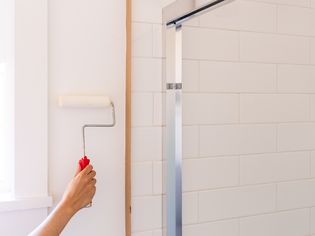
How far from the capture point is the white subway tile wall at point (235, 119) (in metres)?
1.10

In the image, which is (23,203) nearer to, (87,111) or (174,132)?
(87,111)

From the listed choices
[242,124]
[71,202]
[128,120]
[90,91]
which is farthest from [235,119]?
[71,202]

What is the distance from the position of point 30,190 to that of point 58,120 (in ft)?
0.65

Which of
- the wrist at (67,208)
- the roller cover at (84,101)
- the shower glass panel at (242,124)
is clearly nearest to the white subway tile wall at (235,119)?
the shower glass panel at (242,124)

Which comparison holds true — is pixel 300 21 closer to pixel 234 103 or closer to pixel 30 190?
pixel 234 103

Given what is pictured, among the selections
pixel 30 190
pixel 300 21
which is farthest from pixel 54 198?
pixel 300 21

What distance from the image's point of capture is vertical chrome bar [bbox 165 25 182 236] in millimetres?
1099

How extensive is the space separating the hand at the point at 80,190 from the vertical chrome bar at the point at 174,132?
24 centimetres

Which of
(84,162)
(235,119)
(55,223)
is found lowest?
(55,223)

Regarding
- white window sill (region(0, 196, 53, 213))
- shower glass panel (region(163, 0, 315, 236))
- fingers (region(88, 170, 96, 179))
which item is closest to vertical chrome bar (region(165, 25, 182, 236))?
shower glass panel (region(163, 0, 315, 236))

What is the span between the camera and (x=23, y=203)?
0.96 meters

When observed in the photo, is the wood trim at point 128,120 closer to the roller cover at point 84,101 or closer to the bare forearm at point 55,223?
the roller cover at point 84,101

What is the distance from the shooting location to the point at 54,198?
1.00 m

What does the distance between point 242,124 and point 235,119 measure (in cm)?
3
